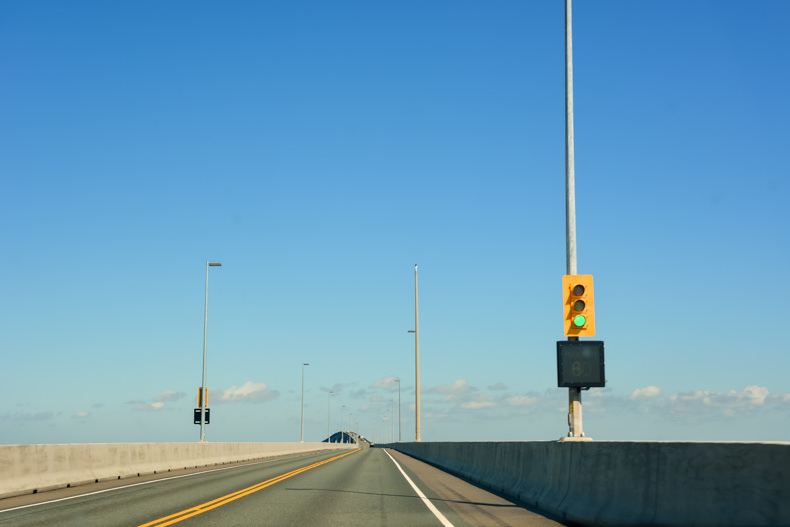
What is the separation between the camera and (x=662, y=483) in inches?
336

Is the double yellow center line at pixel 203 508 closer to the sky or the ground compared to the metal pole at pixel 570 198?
closer to the ground

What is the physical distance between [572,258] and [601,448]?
4.43 metres

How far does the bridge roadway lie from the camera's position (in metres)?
11.3

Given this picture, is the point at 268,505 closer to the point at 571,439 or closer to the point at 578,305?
the point at 571,439

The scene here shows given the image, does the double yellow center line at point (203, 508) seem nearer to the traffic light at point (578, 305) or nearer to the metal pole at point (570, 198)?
the metal pole at point (570, 198)

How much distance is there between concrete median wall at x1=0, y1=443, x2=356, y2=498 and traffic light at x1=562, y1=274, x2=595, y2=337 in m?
11.5

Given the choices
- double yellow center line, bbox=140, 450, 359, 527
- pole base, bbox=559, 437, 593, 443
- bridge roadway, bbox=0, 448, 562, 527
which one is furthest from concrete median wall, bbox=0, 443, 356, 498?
pole base, bbox=559, 437, 593, 443

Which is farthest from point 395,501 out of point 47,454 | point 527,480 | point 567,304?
point 47,454

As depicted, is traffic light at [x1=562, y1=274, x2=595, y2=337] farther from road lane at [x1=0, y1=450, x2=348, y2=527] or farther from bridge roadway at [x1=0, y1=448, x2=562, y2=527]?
road lane at [x1=0, y1=450, x2=348, y2=527]

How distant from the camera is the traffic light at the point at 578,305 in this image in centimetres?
1332

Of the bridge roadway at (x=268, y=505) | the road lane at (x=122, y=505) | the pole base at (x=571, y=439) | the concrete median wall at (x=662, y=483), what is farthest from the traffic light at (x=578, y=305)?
the road lane at (x=122, y=505)

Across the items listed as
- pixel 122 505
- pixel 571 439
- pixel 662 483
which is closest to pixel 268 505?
pixel 122 505

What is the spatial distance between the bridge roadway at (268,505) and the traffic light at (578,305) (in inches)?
124

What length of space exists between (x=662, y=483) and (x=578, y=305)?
519cm
